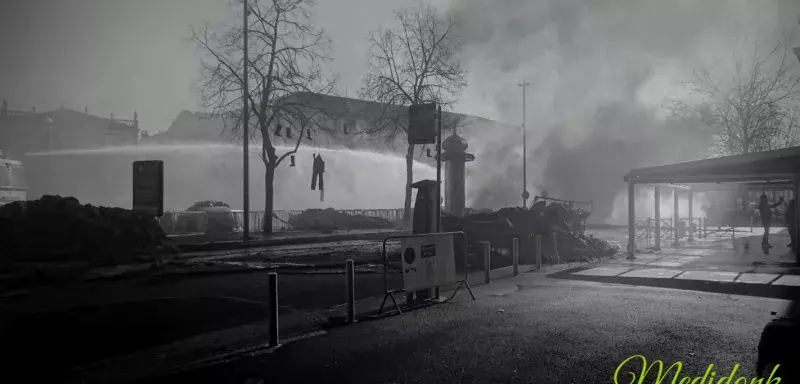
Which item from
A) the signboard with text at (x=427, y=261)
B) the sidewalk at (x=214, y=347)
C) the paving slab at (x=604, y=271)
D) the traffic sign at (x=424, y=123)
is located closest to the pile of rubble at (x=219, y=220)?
the paving slab at (x=604, y=271)

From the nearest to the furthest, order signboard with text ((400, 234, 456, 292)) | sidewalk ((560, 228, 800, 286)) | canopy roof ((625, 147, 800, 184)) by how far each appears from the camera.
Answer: signboard with text ((400, 234, 456, 292)), sidewalk ((560, 228, 800, 286)), canopy roof ((625, 147, 800, 184))

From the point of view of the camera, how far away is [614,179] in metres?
44.8

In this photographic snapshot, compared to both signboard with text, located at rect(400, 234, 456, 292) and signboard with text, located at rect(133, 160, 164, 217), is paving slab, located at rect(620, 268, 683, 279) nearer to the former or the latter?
signboard with text, located at rect(400, 234, 456, 292)

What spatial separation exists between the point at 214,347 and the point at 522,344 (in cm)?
368

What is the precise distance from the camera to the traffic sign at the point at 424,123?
32.3ft

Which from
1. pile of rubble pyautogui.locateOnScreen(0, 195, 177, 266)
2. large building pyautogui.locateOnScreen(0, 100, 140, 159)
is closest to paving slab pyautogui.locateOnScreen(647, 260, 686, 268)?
pile of rubble pyautogui.locateOnScreen(0, 195, 177, 266)

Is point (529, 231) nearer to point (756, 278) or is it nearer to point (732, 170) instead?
point (732, 170)

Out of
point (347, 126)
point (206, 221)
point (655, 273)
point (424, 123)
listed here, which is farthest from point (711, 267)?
point (347, 126)

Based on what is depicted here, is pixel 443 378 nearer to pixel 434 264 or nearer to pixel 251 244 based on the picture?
pixel 434 264

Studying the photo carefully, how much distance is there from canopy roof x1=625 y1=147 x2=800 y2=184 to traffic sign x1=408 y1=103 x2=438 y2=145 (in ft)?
36.1

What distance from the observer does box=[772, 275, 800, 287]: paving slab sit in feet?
36.4

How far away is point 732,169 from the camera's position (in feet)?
54.2

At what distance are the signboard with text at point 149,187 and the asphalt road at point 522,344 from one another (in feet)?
30.3

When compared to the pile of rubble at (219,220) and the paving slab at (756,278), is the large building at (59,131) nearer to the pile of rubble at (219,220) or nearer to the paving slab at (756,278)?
the pile of rubble at (219,220)
